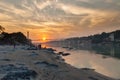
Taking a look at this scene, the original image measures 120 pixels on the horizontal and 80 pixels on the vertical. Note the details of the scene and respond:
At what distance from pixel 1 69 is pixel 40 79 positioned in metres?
5.20

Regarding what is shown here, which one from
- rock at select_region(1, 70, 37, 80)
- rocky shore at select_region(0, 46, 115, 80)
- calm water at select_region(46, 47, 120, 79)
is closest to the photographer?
rock at select_region(1, 70, 37, 80)

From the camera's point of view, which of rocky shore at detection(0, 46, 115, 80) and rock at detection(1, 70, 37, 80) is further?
rocky shore at detection(0, 46, 115, 80)

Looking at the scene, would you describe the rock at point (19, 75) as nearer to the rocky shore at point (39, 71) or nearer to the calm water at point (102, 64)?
the rocky shore at point (39, 71)

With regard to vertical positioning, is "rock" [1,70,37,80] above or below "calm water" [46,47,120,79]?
above

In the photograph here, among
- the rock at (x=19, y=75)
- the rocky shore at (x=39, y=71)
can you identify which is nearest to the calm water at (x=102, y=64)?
the rocky shore at (x=39, y=71)

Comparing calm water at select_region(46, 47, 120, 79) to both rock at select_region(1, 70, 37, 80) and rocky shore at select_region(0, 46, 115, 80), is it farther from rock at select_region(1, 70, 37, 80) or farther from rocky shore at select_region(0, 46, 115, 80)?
rock at select_region(1, 70, 37, 80)

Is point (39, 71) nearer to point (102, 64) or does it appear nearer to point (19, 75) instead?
point (19, 75)

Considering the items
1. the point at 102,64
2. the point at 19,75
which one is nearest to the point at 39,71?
the point at 19,75

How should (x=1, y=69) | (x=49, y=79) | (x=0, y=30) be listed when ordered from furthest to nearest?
(x=0, y=30), (x=1, y=69), (x=49, y=79)

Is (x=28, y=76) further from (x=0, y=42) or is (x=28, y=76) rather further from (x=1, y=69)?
(x=0, y=42)

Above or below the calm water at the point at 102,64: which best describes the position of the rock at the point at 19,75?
above

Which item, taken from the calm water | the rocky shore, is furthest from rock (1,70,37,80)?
the calm water

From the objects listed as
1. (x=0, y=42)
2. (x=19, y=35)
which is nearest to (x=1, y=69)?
(x=0, y=42)

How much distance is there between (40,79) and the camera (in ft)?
81.5
